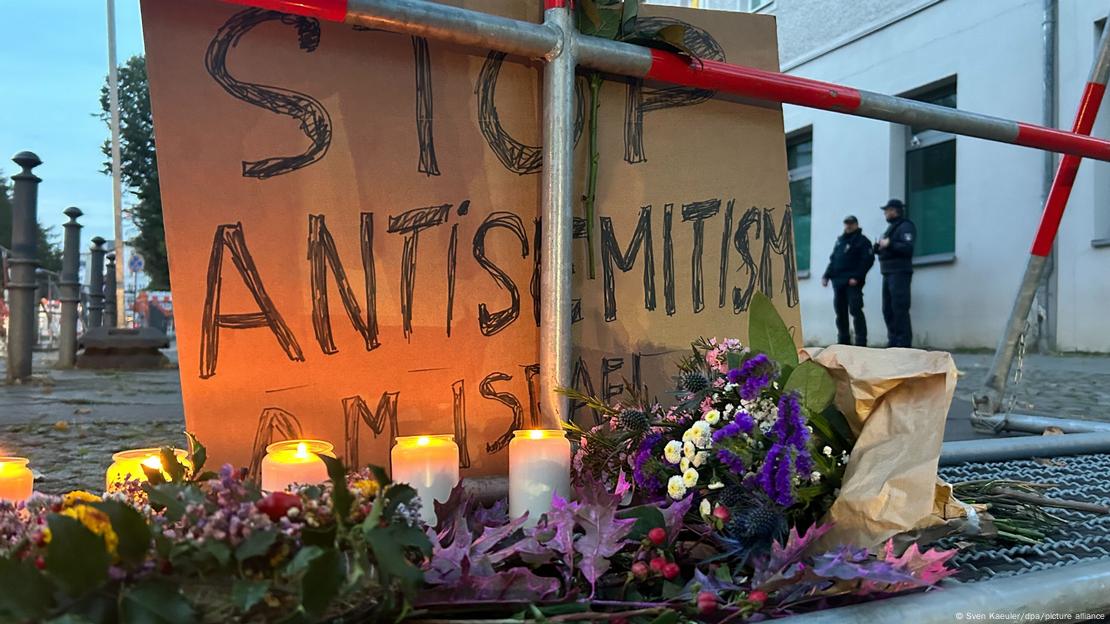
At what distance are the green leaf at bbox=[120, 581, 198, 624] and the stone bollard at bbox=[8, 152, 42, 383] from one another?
493cm

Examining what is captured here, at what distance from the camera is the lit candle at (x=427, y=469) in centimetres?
117

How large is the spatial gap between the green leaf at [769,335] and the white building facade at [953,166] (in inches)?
204

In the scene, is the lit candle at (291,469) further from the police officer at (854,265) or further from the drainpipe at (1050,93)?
the drainpipe at (1050,93)

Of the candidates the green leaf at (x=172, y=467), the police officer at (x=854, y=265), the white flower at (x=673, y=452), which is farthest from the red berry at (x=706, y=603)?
the police officer at (x=854, y=265)

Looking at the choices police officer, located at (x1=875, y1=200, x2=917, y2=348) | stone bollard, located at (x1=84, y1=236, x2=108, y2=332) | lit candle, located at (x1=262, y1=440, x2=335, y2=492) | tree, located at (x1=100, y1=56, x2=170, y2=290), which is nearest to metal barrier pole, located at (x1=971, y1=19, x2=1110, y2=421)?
lit candle, located at (x1=262, y1=440, x2=335, y2=492)

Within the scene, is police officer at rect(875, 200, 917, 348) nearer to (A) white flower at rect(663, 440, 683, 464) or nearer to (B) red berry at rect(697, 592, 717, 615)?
(A) white flower at rect(663, 440, 683, 464)

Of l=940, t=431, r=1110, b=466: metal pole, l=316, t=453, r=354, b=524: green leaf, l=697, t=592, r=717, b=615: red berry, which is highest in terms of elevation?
l=316, t=453, r=354, b=524: green leaf

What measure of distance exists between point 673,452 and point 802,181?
28.2ft

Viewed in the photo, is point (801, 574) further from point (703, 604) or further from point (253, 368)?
point (253, 368)

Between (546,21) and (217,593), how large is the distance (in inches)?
43.0

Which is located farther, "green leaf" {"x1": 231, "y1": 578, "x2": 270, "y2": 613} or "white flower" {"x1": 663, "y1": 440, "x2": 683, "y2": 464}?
"white flower" {"x1": 663, "y1": 440, "x2": 683, "y2": 464}

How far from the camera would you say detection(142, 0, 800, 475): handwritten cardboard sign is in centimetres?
125

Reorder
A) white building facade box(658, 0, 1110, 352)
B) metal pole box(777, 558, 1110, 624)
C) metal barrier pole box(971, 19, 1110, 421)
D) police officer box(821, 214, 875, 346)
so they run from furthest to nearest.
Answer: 1. police officer box(821, 214, 875, 346)
2. white building facade box(658, 0, 1110, 352)
3. metal barrier pole box(971, 19, 1110, 421)
4. metal pole box(777, 558, 1110, 624)

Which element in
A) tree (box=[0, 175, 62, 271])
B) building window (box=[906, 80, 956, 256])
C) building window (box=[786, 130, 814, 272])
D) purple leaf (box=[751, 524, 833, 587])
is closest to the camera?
purple leaf (box=[751, 524, 833, 587])
